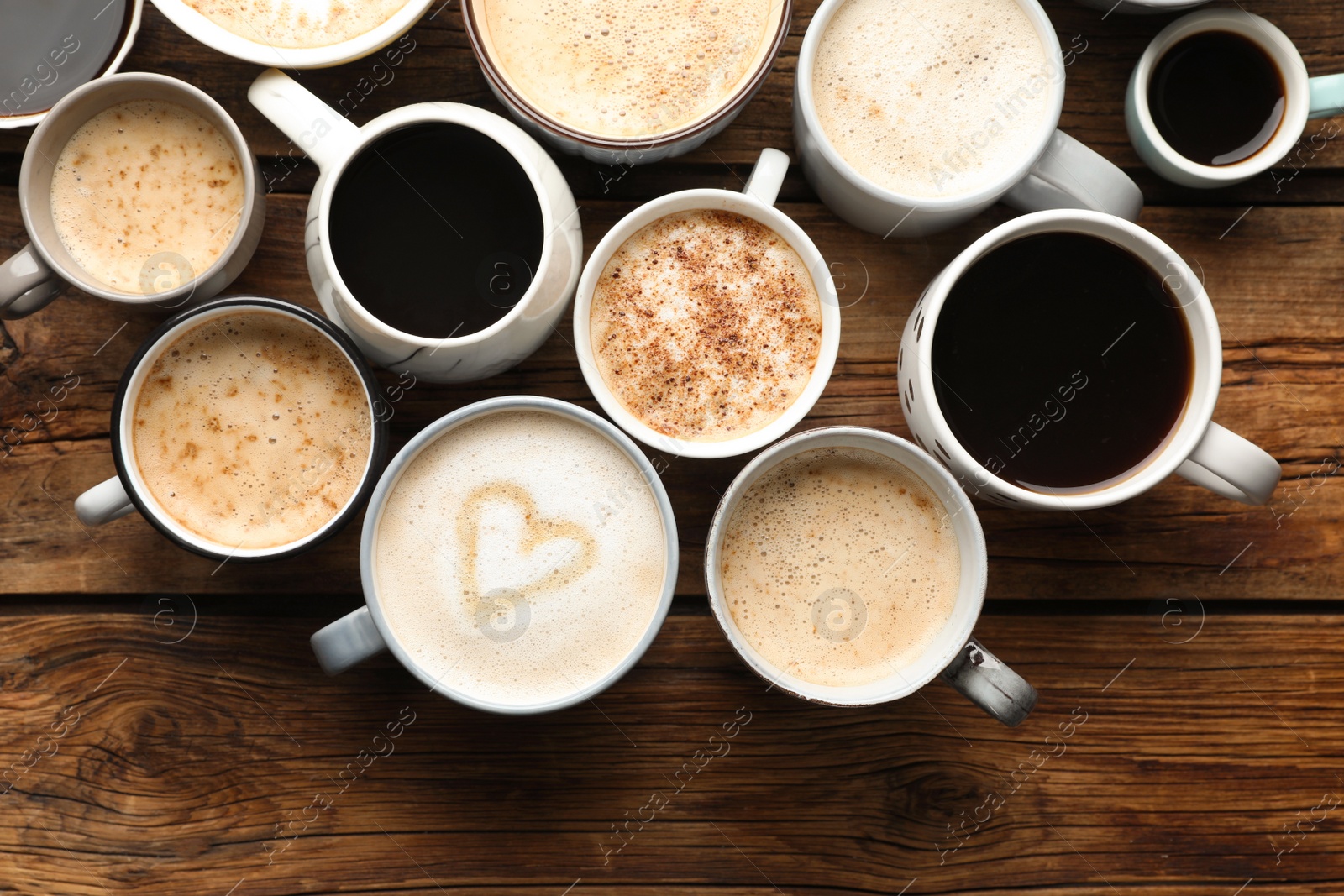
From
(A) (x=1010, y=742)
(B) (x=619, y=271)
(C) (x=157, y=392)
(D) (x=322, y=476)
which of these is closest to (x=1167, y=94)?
(B) (x=619, y=271)

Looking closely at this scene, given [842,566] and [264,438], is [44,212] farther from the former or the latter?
[842,566]

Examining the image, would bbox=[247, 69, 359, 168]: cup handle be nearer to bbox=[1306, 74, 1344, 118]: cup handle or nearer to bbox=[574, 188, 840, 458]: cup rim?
bbox=[574, 188, 840, 458]: cup rim

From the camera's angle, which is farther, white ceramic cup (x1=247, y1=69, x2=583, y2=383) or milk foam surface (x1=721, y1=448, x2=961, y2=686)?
milk foam surface (x1=721, y1=448, x2=961, y2=686)

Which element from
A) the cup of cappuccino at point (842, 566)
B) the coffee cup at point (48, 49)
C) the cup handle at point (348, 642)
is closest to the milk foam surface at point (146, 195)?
the coffee cup at point (48, 49)

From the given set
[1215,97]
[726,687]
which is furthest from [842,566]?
[1215,97]

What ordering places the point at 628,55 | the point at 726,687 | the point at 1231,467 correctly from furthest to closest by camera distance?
the point at 726,687 → the point at 628,55 → the point at 1231,467

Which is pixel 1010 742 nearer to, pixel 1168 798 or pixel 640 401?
pixel 1168 798

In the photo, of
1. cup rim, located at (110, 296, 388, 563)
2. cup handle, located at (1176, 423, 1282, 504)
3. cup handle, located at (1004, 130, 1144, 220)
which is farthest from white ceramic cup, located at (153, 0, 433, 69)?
cup handle, located at (1176, 423, 1282, 504)
